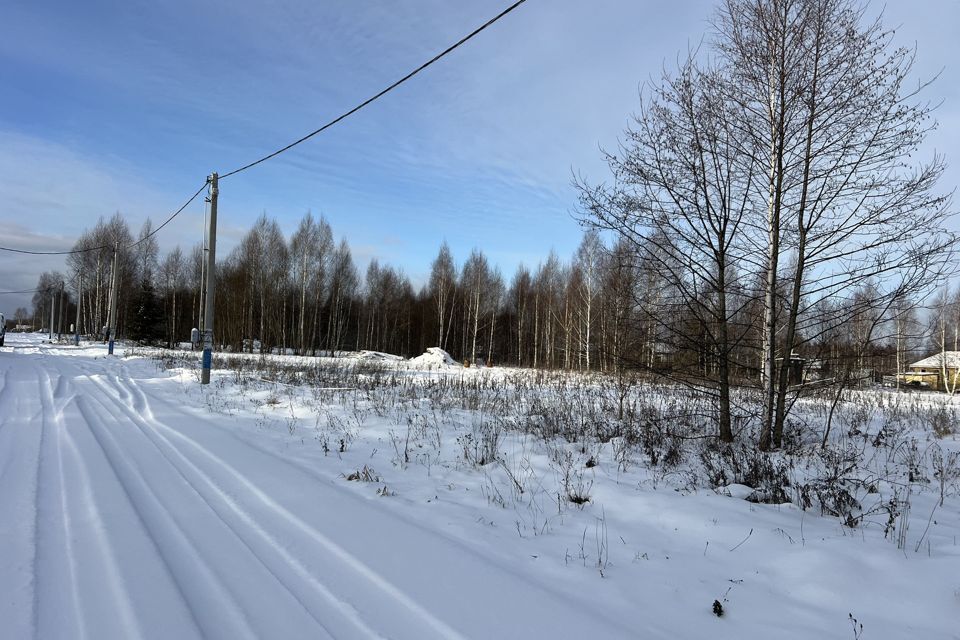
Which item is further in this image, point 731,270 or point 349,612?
point 731,270

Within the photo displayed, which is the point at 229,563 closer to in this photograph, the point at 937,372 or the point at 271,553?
the point at 271,553

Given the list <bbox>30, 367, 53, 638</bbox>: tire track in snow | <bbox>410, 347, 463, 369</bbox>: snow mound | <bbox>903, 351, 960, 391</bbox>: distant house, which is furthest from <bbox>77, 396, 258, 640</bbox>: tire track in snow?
<bbox>903, 351, 960, 391</bbox>: distant house

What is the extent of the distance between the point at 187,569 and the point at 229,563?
0.23 metres

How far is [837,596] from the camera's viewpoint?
3.00 metres

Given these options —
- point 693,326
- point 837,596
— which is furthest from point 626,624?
point 693,326

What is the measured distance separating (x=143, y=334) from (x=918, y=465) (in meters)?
48.5

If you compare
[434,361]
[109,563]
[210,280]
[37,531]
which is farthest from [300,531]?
[434,361]

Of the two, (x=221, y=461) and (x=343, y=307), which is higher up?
(x=343, y=307)

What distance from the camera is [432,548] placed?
3502mm

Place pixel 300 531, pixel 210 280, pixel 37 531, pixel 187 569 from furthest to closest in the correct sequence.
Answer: pixel 210 280
pixel 300 531
pixel 37 531
pixel 187 569

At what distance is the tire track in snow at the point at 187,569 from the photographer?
2.49 m

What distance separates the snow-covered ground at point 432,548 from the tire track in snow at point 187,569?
0.04ft

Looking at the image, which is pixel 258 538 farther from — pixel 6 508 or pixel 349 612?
pixel 6 508

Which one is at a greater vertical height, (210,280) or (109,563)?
(210,280)
